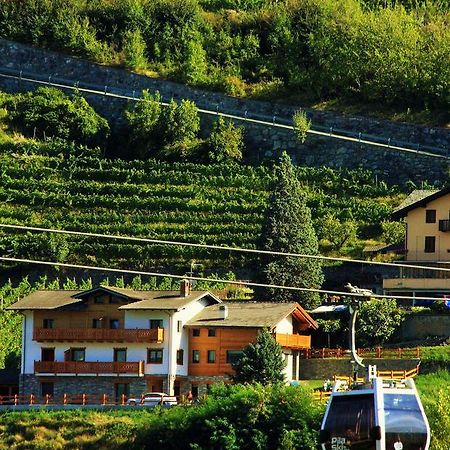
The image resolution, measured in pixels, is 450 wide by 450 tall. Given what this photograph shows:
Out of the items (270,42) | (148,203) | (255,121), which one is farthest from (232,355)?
(270,42)

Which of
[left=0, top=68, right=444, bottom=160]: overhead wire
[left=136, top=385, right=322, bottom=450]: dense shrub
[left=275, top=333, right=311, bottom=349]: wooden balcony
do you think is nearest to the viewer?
[left=136, top=385, right=322, bottom=450]: dense shrub

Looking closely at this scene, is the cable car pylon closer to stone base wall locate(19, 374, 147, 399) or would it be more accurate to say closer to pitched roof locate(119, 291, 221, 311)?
pitched roof locate(119, 291, 221, 311)

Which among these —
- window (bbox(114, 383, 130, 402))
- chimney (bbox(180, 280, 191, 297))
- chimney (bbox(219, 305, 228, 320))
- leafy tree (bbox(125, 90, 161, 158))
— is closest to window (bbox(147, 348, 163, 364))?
window (bbox(114, 383, 130, 402))

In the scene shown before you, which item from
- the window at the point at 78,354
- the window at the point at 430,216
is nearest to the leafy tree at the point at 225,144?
the window at the point at 430,216

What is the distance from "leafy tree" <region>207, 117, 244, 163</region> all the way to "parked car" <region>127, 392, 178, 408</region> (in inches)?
1165

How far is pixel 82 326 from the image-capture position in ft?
248

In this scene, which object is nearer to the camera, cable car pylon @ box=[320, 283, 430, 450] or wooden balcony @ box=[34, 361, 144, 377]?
cable car pylon @ box=[320, 283, 430, 450]

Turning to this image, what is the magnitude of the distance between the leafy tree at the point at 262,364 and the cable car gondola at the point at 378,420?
Result: 2530cm

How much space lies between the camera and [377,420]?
42.7 metres

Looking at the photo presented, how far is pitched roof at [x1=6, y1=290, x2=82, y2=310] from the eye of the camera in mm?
75250

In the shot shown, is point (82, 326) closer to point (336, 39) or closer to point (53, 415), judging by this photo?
point (53, 415)

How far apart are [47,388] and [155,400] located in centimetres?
640

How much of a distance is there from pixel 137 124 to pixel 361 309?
31.8 meters

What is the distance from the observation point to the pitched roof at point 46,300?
75.2 m
